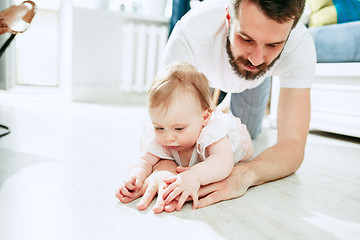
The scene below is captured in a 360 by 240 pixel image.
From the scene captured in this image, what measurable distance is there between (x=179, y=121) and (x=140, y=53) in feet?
7.61

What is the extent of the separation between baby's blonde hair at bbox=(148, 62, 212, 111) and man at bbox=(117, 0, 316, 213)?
195 millimetres

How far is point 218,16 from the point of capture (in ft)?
3.67

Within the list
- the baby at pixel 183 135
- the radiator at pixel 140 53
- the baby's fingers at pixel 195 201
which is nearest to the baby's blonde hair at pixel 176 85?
the baby at pixel 183 135

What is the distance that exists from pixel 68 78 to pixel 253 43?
99.3 inches

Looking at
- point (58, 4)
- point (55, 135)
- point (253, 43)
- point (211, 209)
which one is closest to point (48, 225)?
point (211, 209)

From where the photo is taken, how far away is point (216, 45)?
3.80ft

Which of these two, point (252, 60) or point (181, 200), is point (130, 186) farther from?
point (252, 60)

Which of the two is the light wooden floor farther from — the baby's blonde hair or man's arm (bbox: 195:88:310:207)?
the baby's blonde hair

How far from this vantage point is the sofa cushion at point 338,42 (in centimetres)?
163

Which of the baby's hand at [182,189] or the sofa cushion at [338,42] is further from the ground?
the sofa cushion at [338,42]

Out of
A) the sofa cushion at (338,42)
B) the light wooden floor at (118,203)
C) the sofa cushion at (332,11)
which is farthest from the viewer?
the sofa cushion at (332,11)

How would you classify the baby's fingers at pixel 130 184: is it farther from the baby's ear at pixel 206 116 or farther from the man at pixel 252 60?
the baby's ear at pixel 206 116

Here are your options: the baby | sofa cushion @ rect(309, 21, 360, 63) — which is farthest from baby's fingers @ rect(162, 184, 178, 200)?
sofa cushion @ rect(309, 21, 360, 63)

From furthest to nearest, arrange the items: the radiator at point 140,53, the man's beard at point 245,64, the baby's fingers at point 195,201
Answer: the radiator at point 140,53, the man's beard at point 245,64, the baby's fingers at point 195,201
